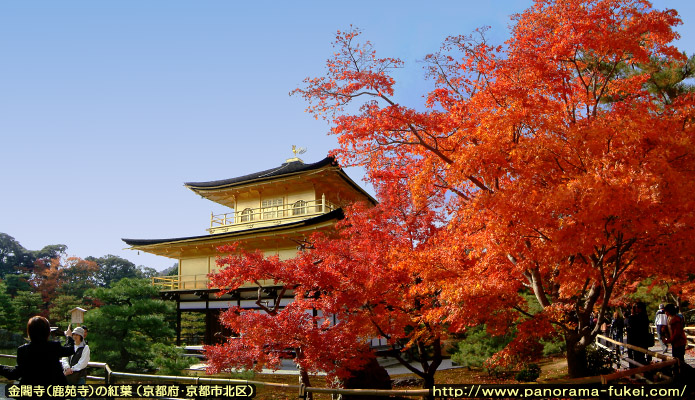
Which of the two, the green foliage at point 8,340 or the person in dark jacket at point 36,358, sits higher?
the person in dark jacket at point 36,358

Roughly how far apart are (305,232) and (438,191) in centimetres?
1064

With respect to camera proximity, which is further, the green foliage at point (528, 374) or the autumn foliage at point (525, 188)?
the green foliage at point (528, 374)

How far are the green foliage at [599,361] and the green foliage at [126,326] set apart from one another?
44.6 ft

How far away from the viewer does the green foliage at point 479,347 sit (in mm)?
16250

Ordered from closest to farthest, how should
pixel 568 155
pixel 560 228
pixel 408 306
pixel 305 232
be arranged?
pixel 560 228, pixel 568 155, pixel 408 306, pixel 305 232

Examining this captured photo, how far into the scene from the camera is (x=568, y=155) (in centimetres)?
747

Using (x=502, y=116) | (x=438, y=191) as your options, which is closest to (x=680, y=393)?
(x=502, y=116)

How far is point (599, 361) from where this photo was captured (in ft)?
38.5

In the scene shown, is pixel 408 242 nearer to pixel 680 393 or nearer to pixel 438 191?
pixel 438 191

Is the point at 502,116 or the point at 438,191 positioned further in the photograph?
the point at 438,191

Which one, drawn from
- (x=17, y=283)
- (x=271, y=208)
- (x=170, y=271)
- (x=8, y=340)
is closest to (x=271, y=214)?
(x=271, y=208)

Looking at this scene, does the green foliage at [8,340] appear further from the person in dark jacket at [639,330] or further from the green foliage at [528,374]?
the person in dark jacket at [639,330]

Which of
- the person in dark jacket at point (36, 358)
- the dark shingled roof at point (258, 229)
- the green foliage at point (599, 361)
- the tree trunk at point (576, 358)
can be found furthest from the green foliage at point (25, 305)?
the tree trunk at point (576, 358)
